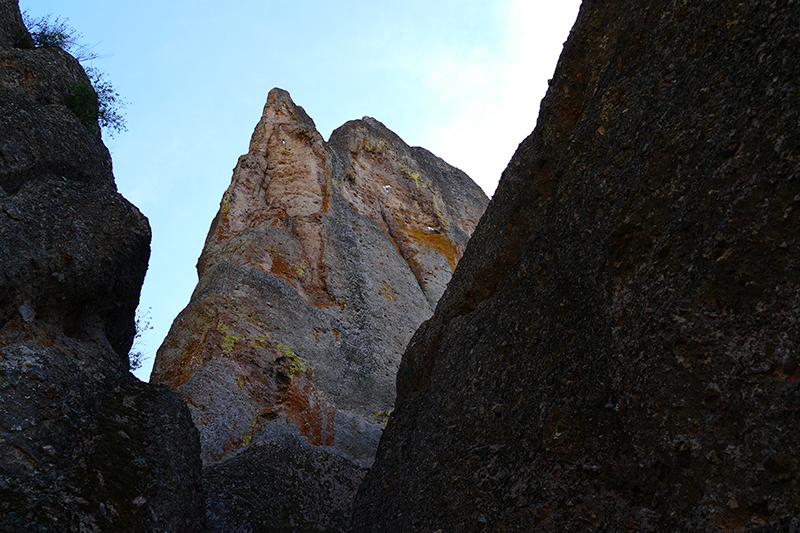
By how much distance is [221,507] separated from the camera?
7.82 metres

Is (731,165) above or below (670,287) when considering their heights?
above

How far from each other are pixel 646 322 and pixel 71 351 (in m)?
5.14

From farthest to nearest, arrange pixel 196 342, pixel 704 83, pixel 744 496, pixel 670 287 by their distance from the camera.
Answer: pixel 196 342
pixel 704 83
pixel 670 287
pixel 744 496

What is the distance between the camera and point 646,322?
4.31m

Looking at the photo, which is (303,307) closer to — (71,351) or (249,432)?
(249,432)

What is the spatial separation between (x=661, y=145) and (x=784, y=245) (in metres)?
1.56

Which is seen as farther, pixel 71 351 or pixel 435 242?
pixel 435 242

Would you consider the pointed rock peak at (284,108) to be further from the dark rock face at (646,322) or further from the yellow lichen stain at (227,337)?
the dark rock face at (646,322)

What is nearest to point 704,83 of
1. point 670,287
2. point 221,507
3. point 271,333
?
point 670,287

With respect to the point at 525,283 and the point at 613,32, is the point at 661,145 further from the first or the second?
the point at 613,32

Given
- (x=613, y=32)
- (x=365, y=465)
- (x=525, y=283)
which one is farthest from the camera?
(x=365, y=465)

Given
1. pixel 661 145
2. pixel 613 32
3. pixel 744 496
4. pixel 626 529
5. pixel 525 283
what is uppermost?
pixel 613 32

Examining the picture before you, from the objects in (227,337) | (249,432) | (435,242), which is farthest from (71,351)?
(435,242)

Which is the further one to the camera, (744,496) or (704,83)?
(704,83)
